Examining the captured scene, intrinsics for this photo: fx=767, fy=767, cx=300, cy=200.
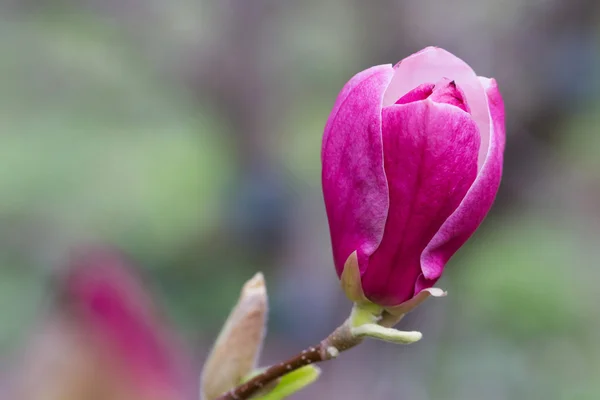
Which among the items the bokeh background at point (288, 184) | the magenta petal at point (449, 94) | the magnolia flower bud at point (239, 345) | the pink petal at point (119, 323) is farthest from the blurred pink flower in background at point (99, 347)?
the bokeh background at point (288, 184)

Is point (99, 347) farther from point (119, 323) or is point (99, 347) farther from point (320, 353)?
point (320, 353)

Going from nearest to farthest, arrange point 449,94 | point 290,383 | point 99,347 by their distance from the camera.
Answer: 1. point 449,94
2. point 290,383
3. point 99,347

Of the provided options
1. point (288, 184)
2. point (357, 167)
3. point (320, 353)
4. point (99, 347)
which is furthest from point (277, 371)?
point (288, 184)

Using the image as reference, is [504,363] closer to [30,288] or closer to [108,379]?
[30,288]

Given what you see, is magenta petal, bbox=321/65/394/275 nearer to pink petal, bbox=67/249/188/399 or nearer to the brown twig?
the brown twig

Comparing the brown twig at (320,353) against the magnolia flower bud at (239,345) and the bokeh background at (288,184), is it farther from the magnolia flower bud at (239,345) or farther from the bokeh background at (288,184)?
the bokeh background at (288,184)

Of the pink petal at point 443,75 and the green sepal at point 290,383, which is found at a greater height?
the pink petal at point 443,75

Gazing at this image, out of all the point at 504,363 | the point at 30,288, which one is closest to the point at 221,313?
the point at 30,288
